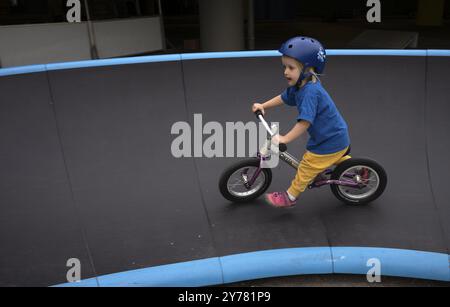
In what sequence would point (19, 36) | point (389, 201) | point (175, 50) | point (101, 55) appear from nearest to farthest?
point (389, 201), point (19, 36), point (101, 55), point (175, 50)

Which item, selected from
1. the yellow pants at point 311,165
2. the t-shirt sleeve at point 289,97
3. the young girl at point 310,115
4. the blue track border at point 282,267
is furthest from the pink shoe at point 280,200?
→ the t-shirt sleeve at point 289,97

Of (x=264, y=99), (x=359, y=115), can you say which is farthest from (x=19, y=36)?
(x=359, y=115)

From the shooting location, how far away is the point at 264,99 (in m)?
5.39

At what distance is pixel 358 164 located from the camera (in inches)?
127

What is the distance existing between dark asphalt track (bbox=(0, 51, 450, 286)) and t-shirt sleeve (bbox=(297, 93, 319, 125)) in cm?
88

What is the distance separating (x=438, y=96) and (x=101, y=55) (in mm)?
7173

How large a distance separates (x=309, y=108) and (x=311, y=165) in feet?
1.65

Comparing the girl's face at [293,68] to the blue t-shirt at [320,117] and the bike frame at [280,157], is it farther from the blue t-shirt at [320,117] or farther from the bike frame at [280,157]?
the bike frame at [280,157]

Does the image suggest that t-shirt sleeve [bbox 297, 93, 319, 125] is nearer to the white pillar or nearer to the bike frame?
the bike frame

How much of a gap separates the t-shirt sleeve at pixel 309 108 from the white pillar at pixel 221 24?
268 inches

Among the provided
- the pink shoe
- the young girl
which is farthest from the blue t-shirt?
the pink shoe

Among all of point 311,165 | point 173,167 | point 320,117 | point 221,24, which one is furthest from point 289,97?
point 221,24

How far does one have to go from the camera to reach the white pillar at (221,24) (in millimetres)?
9094
